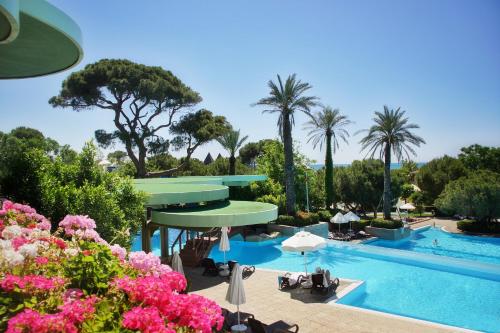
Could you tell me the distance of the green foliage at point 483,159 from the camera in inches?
1976

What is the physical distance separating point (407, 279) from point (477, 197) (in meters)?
17.8

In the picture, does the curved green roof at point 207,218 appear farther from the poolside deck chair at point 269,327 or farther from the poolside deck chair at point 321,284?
the poolside deck chair at point 269,327

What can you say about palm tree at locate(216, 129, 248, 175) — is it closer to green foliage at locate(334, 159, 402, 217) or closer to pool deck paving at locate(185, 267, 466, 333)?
green foliage at locate(334, 159, 402, 217)

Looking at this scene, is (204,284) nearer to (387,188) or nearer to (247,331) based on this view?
(247,331)

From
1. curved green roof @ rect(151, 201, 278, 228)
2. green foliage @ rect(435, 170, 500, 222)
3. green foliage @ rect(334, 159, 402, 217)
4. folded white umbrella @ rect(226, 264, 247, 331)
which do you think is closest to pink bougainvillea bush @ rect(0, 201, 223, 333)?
folded white umbrella @ rect(226, 264, 247, 331)

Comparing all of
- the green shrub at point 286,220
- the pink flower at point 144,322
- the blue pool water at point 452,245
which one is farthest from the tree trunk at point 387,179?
the pink flower at point 144,322

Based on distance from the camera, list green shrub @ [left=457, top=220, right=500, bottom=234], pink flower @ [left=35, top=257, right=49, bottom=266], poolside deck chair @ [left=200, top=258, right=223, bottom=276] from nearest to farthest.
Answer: pink flower @ [left=35, top=257, right=49, bottom=266] → poolside deck chair @ [left=200, top=258, right=223, bottom=276] → green shrub @ [left=457, top=220, right=500, bottom=234]

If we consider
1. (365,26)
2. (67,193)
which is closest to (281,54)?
(365,26)

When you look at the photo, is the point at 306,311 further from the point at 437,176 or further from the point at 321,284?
the point at 437,176

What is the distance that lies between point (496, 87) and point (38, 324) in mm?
34988

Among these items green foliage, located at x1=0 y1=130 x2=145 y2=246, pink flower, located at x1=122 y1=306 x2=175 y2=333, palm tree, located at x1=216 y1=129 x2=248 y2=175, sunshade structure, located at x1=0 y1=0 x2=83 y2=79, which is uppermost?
palm tree, located at x1=216 y1=129 x2=248 y2=175

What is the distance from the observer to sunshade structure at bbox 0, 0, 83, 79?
582cm

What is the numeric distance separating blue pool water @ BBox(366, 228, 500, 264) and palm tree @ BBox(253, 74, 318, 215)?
8020 millimetres

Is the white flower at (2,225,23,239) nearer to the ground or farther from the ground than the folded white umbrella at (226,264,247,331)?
farther from the ground
